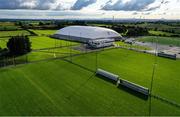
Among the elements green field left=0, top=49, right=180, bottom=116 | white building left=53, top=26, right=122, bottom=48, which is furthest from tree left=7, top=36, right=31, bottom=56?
white building left=53, top=26, right=122, bottom=48

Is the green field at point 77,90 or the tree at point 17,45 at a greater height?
the tree at point 17,45

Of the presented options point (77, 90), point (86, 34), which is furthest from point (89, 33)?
point (77, 90)

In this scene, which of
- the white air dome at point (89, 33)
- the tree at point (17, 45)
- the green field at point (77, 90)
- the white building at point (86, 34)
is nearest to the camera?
the green field at point (77, 90)

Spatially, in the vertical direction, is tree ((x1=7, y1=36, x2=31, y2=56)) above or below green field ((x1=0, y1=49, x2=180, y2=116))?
above

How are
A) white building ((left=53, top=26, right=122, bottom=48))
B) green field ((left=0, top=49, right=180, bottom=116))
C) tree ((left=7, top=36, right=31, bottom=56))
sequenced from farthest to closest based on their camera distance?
white building ((left=53, top=26, right=122, bottom=48)), tree ((left=7, top=36, right=31, bottom=56)), green field ((left=0, top=49, right=180, bottom=116))

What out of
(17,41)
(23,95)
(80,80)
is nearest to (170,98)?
(80,80)

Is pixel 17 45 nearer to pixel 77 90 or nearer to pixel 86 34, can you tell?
pixel 77 90

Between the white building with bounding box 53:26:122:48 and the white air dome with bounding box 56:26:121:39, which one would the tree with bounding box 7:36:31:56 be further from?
the white air dome with bounding box 56:26:121:39

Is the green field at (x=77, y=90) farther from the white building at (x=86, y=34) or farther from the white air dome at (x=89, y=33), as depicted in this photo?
the white air dome at (x=89, y=33)

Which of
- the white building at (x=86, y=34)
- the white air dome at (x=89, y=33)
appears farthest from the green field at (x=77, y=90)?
the white air dome at (x=89, y=33)
